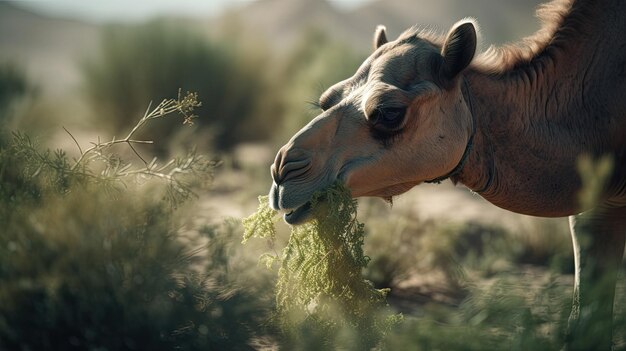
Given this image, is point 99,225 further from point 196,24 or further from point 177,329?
point 196,24

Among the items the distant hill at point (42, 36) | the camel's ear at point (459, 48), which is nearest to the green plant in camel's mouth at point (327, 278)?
the camel's ear at point (459, 48)

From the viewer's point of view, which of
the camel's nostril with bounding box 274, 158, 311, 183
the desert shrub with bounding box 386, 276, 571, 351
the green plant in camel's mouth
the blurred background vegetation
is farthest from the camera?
the green plant in camel's mouth

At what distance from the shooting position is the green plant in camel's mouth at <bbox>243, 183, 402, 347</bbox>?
436cm

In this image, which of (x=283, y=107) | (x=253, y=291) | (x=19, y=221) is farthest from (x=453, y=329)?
(x=283, y=107)

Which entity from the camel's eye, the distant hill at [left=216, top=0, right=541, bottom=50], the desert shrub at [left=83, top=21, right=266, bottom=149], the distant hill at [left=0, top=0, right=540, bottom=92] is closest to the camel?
the camel's eye

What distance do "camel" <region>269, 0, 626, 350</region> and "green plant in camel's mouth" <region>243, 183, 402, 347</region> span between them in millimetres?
257

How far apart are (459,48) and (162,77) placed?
12.2 m

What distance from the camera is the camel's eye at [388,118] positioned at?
14.5ft

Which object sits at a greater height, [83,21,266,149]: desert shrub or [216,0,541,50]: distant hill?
[216,0,541,50]: distant hill

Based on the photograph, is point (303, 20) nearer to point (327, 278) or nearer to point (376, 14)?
point (376, 14)

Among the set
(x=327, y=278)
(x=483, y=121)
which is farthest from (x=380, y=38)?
(x=327, y=278)

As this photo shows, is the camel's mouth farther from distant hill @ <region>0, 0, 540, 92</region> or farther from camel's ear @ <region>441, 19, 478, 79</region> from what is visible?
distant hill @ <region>0, 0, 540, 92</region>

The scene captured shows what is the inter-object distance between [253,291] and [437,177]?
50.6 inches

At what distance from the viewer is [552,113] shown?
4.91 metres
